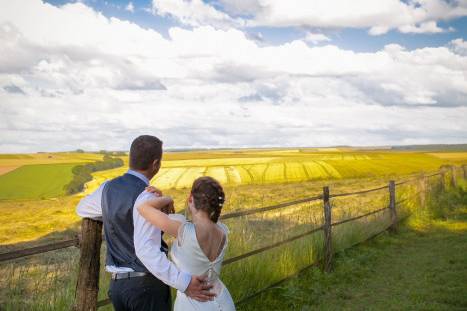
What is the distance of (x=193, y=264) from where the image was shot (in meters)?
3.30

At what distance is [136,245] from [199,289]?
49 centimetres

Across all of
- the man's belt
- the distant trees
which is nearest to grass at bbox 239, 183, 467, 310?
the man's belt

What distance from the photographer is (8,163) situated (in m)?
69.5

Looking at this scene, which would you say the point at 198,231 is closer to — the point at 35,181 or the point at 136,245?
the point at 136,245

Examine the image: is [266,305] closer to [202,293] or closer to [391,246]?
[202,293]

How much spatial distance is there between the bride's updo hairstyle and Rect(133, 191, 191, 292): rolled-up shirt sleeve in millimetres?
267

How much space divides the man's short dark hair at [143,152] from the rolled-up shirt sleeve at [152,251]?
8.3 inches

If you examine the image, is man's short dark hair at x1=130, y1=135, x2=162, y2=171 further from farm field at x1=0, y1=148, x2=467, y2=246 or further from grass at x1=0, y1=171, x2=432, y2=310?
farm field at x1=0, y1=148, x2=467, y2=246

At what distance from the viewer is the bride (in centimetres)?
317

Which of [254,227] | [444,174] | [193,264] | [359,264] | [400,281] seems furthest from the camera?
[444,174]

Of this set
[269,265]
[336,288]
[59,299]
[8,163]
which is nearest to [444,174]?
[336,288]

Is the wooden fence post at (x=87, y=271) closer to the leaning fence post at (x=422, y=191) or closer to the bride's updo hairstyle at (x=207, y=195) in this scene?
the bride's updo hairstyle at (x=207, y=195)

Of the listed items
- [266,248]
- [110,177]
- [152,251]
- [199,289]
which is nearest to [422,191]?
[266,248]

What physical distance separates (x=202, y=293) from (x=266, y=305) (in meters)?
3.89
